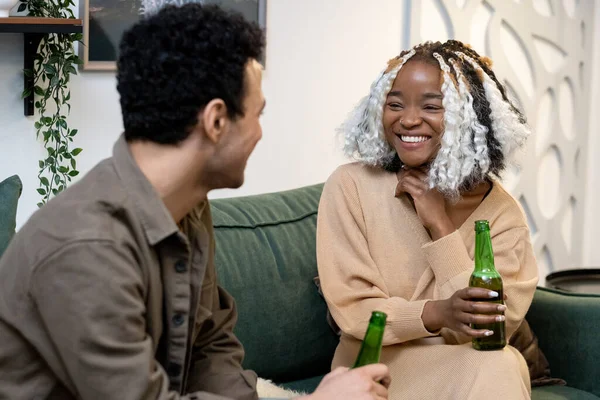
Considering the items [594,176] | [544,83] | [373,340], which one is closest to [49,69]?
[373,340]

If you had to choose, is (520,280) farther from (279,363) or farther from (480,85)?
(279,363)

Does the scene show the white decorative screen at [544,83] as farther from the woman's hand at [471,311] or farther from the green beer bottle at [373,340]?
A: the green beer bottle at [373,340]

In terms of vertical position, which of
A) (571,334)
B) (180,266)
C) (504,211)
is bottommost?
(571,334)

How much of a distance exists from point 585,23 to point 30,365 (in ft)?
10.9

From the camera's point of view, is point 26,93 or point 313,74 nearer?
point 26,93

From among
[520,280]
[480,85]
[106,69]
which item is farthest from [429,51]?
[106,69]

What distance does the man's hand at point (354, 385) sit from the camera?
1.26m

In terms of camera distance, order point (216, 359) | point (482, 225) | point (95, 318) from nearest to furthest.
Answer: point (95, 318), point (216, 359), point (482, 225)

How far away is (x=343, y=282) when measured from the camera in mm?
2191

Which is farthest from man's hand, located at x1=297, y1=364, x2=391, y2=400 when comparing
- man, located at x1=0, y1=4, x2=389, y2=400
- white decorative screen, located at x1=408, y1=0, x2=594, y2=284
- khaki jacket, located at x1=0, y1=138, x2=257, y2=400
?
white decorative screen, located at x1=408, y1=0, x2=594, y2=284

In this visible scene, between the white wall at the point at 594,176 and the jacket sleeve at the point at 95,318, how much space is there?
3315 millimetres

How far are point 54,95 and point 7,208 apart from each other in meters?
0.79

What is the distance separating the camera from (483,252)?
1976 mm

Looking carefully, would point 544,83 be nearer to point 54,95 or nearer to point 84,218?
point 54,95
